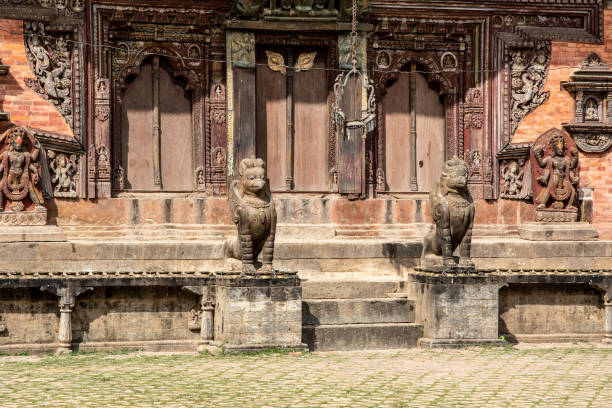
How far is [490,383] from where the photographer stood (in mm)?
12156

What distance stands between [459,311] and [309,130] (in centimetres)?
560

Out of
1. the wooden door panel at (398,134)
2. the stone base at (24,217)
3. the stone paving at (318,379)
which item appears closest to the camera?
the stone paving at (318,379)

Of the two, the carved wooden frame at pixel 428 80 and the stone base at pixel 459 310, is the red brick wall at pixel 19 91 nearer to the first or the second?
the carved wooden frame at pixel 428 80

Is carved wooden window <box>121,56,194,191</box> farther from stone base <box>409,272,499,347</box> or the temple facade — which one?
stone base <box>409,272,499,347</box>

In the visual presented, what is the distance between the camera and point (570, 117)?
1970 cm

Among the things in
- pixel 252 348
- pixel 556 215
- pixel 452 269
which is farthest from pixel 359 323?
pixel 556 215

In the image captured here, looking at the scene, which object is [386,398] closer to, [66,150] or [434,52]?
[66,150]

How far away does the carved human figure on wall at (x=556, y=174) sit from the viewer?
1900 cm

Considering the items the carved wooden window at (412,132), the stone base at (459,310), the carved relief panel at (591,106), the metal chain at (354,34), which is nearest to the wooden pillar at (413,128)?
the carved wooden window at (412,132)

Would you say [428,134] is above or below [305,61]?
below

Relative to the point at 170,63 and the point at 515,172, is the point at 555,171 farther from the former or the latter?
the point at 170,63

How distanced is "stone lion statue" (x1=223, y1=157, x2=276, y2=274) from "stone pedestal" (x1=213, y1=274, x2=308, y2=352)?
9.5 inches

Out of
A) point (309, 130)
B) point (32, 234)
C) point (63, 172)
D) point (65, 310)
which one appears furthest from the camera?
point (309, 130)

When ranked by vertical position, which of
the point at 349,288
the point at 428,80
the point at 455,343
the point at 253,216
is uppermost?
the point at 428,80
